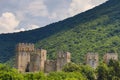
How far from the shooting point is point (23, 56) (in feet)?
581

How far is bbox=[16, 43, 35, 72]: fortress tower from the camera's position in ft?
575

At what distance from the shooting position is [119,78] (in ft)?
502

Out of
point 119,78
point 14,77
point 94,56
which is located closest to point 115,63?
point 119,78

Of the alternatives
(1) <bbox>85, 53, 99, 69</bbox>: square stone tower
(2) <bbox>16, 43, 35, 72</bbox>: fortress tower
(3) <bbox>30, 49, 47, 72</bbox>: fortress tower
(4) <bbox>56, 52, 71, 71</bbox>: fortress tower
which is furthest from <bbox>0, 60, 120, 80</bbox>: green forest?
(2) <bbox>16, 43, 35, 72</bbox>: fortress tower

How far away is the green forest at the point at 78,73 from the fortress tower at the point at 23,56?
599 inches

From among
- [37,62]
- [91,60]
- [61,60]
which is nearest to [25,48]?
[37,62]

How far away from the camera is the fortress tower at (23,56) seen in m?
175

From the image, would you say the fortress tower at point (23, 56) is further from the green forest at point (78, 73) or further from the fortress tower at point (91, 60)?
the fortress tower at point (91, 60)

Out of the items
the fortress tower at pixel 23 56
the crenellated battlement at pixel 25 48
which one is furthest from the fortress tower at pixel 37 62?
the crenellated battlement at pixel 25 48

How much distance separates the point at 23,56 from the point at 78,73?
2695cm

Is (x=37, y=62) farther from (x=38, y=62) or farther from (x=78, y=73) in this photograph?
(x=78, y=73)

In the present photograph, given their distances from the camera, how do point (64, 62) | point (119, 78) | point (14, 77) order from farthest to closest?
point (64, 62)
point (119, 78)
point (14, 77)

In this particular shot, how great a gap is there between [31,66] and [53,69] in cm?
589

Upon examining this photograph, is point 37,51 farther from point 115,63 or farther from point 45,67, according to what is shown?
point 115,63
